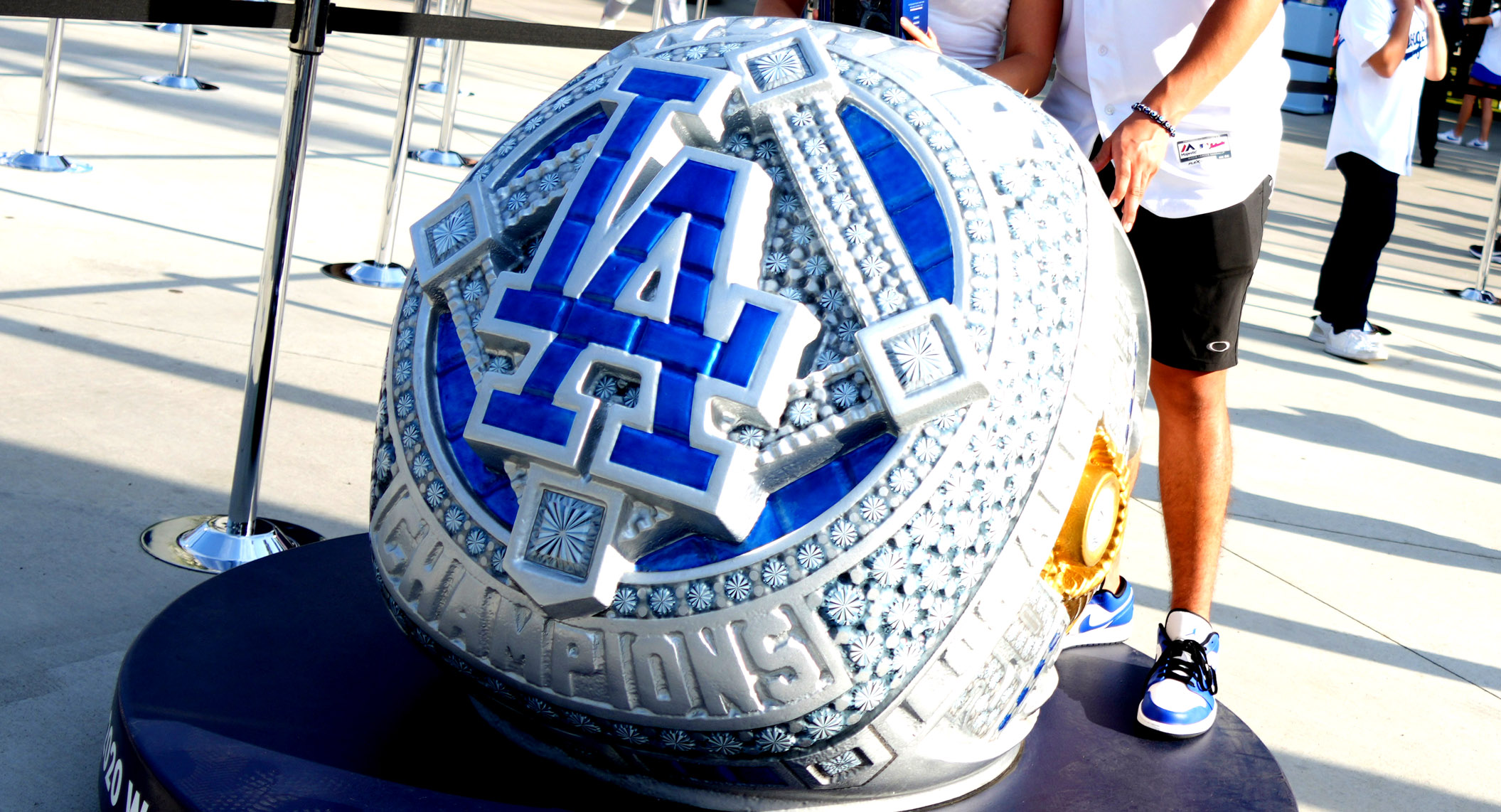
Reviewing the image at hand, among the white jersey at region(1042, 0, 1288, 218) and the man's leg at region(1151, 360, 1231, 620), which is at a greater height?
the white jersey at region(1042, 0, 1288, 218)

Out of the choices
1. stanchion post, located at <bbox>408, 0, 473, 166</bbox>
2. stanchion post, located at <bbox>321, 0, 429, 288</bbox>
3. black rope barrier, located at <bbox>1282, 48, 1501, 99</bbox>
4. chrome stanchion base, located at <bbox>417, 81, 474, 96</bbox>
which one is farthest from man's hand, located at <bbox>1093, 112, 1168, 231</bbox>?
black rope barrier, located at <bbox>1282, 48, 1501, 99</bbox>

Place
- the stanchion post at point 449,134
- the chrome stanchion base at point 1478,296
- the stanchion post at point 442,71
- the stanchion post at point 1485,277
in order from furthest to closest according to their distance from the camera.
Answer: the chrome stanchion base at point 1478,296 < the stanchion post at point 1485,277 < the stanchion post at point 442,71 < the stanchion post at point 449,134

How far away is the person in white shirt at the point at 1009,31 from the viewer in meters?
2.86

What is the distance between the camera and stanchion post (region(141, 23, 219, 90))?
7.77 m

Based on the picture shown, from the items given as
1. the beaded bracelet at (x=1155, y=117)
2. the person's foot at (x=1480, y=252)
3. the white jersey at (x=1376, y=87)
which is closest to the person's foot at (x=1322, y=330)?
the white jersey at (x=1376, y=87)

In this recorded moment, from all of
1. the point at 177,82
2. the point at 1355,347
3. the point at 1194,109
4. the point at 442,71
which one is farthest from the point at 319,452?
the point at 442,71

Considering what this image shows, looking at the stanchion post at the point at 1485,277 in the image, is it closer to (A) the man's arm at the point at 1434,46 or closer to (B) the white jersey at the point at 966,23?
(A) the man's arm at the point at 1434,46

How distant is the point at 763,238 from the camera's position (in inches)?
71.1

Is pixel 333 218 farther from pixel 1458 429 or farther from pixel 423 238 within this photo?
pixel 1458 429

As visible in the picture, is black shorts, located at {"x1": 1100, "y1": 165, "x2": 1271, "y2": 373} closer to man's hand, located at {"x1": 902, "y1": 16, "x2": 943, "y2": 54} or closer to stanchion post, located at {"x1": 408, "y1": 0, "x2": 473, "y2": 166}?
man's hand, located at {"x1": 902, "y1": 16, "x2": 943, "y2": 54}

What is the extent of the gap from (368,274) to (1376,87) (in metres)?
4.37

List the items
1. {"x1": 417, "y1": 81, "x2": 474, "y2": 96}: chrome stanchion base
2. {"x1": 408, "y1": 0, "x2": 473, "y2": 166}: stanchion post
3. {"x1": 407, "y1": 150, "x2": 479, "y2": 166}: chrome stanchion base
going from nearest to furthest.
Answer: {"x1": 408, "y1": 0, "x2": 473, "y2": 166}: stanchion post < {"x1": 407, "y1": 150, "x2": 479, "y2": 166}: chrome stanchion base < {"x1": 417, "y1": 81, "x2": 474, "y2": 96}: chrome stanchion base

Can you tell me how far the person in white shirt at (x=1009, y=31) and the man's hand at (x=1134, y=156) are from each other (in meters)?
0.43

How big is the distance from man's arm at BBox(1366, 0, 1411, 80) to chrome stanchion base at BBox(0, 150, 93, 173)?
218 inches
